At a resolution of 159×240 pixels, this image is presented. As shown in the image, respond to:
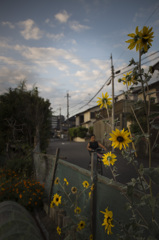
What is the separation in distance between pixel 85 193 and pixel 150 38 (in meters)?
2.44

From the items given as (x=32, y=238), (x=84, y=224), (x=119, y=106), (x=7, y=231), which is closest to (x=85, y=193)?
(x=84, y=224)

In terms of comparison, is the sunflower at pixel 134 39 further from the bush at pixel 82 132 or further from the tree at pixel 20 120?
the bush at pixel 82 132

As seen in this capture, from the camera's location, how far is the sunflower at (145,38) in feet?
4.31

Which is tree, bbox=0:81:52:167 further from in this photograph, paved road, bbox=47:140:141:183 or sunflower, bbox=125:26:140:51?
sunflower, bbox=125:26:140:51

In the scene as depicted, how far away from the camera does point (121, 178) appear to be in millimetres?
7441

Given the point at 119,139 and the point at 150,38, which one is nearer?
the point at 150,38

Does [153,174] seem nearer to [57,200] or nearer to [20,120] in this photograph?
[57,200]

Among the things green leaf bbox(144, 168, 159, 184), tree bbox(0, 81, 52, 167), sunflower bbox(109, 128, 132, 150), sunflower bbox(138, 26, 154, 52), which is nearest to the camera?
green leaf bbox(144, 168, 159, 184)

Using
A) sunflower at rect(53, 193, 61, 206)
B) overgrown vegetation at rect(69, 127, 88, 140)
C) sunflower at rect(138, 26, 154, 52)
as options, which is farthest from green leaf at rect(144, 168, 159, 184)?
overgrown vegetation at rect(69, 127, 88, 140)

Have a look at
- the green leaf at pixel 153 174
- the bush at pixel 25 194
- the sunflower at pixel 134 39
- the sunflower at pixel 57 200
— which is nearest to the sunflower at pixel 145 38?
the sunflower at pixel 134 39

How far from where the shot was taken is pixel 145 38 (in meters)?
1.30

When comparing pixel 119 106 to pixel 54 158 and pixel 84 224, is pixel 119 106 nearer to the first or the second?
pixel 54 158

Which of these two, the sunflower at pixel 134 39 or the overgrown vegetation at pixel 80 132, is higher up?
the sunflower at pixel 134 39

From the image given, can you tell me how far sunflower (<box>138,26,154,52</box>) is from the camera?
4.31ft
